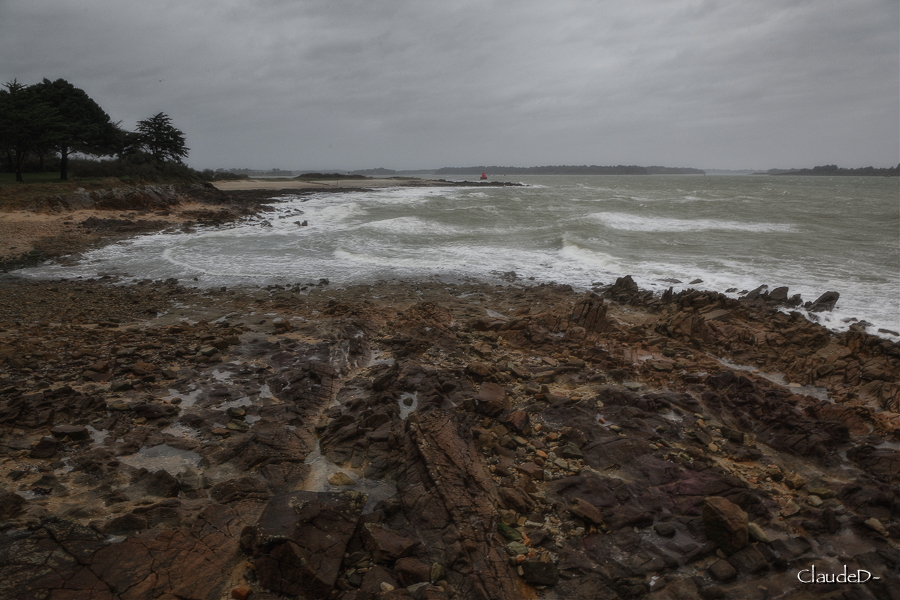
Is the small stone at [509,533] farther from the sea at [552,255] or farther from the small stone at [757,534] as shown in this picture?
the sea at [552,255]

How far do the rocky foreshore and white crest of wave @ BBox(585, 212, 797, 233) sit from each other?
18527 millimetres

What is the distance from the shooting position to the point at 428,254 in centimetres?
1959

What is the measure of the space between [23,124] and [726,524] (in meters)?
39.6

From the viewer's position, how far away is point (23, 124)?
27875 mm

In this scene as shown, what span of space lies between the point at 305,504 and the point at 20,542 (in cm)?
197

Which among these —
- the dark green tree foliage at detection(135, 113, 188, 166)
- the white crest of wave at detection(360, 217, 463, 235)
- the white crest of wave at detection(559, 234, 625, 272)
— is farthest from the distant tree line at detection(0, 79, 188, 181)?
the white crest of wave at detection(559, 234, 625, 272)

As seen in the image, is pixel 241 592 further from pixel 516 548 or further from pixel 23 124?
pixel 23 124

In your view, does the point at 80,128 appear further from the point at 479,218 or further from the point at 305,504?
the point at 305,504

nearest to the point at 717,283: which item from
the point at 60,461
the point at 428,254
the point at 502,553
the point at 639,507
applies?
the point at 428,254

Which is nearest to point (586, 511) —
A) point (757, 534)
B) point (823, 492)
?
point (757, 534)

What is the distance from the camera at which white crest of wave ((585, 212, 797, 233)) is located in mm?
26297

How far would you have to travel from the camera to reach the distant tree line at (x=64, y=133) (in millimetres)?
28516

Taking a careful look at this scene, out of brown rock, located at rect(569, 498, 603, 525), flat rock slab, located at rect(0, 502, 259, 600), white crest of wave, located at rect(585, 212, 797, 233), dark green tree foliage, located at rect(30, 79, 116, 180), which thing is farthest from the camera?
dark green tree foliage, located at rect(30, 79, 116, 180)

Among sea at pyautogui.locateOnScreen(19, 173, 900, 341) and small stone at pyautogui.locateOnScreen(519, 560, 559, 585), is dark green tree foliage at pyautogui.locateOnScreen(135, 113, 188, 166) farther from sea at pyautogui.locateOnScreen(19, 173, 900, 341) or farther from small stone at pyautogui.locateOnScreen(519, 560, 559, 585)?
small stone at pyautogui.locateOnScreen(519, 560, 559, 585)
